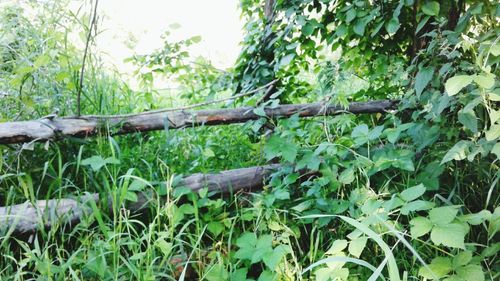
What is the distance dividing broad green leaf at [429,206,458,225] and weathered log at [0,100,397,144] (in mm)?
979

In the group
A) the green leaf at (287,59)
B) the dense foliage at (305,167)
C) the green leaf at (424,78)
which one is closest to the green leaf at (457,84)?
the dense foliage at (305,167)

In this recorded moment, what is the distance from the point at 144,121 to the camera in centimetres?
208

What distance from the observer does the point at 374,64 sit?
99.3 inches

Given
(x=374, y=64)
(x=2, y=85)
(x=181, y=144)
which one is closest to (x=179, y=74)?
(x=181, y=144)

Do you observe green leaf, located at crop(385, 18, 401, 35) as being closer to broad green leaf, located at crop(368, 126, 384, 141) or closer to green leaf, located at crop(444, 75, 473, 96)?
broad green leaf, located at crop(368, 126, 384, 141)

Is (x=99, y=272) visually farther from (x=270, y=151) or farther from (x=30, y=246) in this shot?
(x=270, y=151)

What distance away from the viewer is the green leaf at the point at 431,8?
1.88 m

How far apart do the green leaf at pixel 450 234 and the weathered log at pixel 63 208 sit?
1.02 m

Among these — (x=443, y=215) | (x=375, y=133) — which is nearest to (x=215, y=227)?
(x=375, y=133)

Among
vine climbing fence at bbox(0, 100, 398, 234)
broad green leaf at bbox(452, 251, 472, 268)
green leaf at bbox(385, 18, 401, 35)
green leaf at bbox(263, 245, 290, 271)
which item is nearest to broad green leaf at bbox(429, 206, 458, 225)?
broad green leaf at bbox(452, 251, 472, 268)

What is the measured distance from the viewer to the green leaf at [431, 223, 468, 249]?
1198 millimetres

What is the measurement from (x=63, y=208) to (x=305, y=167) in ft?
3.78

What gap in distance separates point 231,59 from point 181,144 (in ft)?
5.32

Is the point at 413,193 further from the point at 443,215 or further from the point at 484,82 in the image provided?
the point at 484,82
